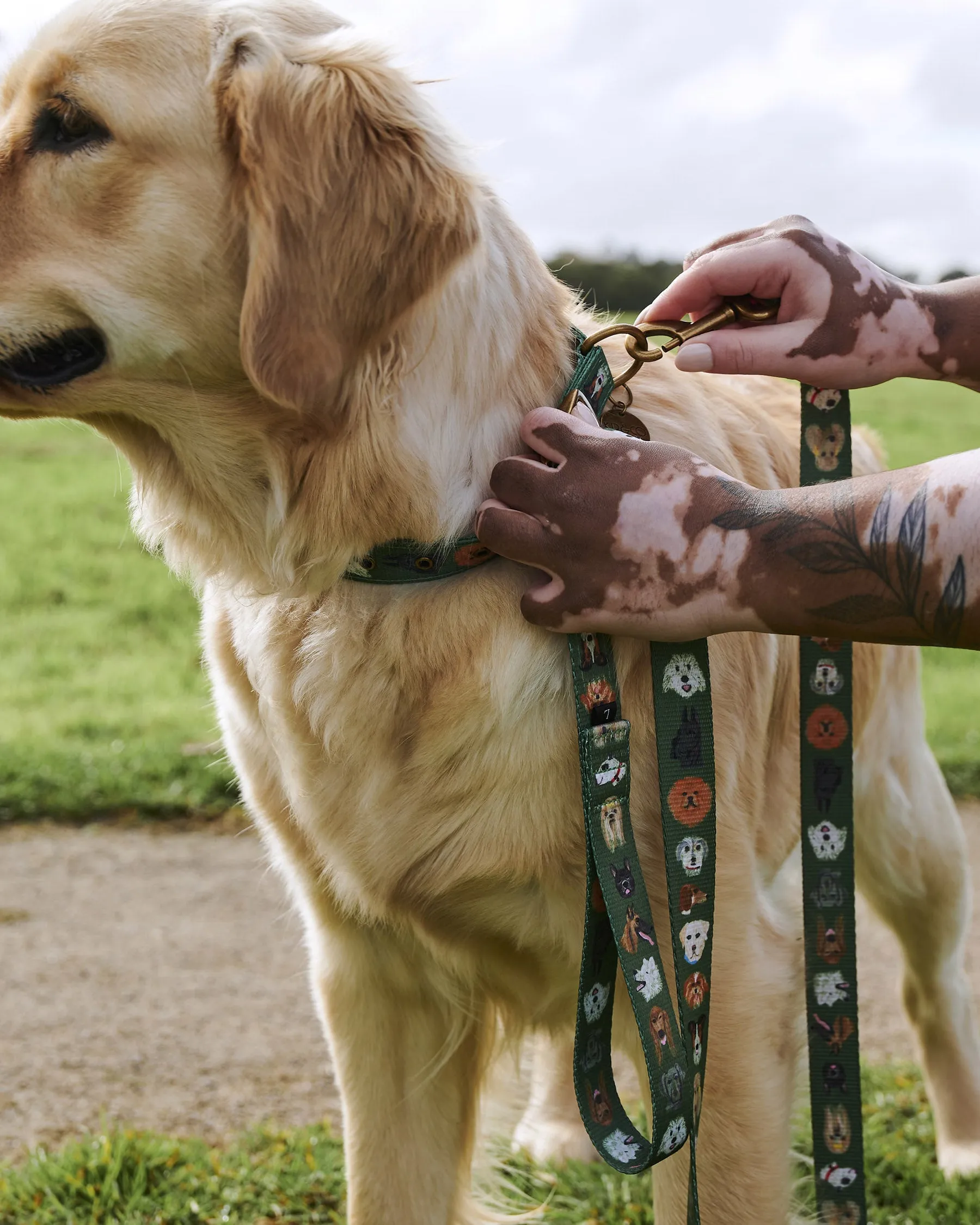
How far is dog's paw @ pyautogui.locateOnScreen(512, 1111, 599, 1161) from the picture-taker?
3.23m

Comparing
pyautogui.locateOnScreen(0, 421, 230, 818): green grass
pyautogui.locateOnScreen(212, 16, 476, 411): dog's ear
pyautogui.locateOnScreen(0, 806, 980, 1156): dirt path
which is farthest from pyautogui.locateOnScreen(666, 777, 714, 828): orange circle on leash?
pyautogui.locateOnScreen(0, 421, 230, 818): green grass

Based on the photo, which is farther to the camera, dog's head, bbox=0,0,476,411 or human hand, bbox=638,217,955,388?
human hand, bbox=638,217,955,388

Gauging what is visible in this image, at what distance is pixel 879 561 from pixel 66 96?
4.64 feet

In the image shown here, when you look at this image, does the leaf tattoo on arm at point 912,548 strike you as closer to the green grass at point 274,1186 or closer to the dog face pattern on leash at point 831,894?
the dog face pattern on leash at point 831,894

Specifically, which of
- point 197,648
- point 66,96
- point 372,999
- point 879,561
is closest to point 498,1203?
point 372,999

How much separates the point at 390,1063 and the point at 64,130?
175 cm

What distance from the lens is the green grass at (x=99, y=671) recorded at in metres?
5.54

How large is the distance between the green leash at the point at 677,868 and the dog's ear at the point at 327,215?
302mm

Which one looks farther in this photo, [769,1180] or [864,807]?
[864,807]

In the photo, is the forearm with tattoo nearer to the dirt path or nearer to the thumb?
the thumb

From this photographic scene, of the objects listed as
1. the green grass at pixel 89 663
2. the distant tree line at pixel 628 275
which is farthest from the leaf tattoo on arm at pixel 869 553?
the distant tree line at pixel 628 275

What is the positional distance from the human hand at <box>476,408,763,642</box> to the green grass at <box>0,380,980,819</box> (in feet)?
2.91

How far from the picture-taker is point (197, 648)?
7.62 meters

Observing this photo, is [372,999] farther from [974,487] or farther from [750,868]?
[974,487]
